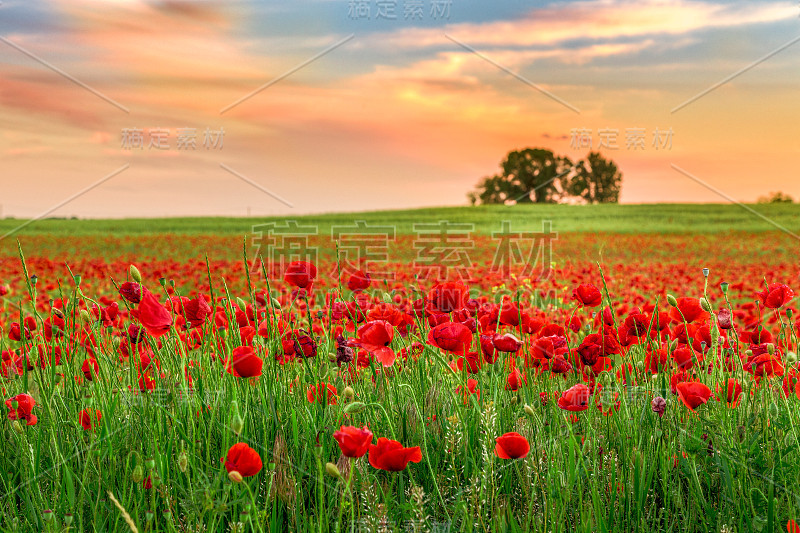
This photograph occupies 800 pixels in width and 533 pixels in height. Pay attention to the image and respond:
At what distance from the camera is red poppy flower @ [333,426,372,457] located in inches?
60.2

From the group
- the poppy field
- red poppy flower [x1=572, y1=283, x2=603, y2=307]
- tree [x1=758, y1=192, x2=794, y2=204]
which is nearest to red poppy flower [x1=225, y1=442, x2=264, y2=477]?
the poppy field

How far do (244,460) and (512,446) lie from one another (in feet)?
2.32

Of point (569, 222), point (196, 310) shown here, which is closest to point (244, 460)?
point (196, 310)

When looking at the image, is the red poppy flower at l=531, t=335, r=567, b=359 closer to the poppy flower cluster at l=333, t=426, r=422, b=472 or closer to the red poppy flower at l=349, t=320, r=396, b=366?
the red poppy flower at l=349, t=320, r=396, b=366

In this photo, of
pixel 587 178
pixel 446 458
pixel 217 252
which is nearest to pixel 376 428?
pixel 446 458

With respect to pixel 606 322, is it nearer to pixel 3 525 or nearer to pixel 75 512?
pixel 75 512

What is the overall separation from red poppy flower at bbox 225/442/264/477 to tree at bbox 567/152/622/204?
4432cm

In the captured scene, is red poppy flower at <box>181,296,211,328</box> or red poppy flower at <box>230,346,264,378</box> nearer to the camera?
red poppy flower at <box>230,346,264,378</box>

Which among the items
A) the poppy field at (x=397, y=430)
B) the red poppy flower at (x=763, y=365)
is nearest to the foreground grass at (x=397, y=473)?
the poppy field at (x=397, y=430)

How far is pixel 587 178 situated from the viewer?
44125 millimetres

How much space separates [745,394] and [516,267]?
466 cm

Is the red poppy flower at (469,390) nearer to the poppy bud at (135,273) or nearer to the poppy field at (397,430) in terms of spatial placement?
the poppy field at (397,430)

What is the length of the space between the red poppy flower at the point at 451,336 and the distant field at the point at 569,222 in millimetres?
17892

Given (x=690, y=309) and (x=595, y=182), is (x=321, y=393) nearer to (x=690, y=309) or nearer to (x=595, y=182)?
(x=690, y=309)
